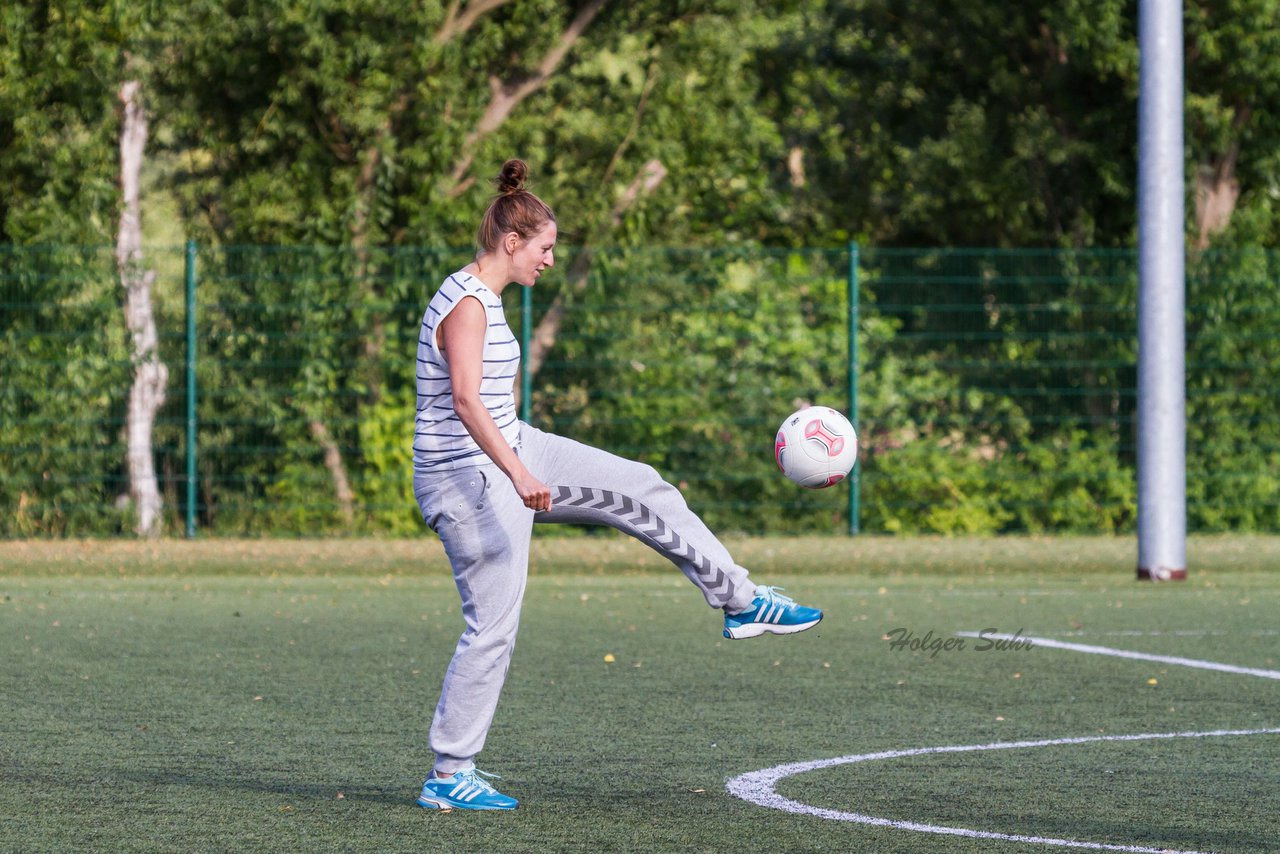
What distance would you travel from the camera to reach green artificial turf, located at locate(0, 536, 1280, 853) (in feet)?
18.8

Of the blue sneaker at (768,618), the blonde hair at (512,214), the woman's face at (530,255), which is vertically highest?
the blonde hair at (512,214)

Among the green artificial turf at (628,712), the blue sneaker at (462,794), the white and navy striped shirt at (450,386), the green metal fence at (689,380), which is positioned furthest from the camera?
the green metal fence at (689,380)

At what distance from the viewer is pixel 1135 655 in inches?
390

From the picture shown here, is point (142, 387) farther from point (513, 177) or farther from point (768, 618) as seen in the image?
point (768, 618)

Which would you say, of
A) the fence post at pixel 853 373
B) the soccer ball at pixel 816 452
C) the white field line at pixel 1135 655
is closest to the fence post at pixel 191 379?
the fence post at pixel 853 373

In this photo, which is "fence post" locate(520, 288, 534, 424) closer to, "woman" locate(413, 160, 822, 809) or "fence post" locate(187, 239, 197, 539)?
"fence post" locate(187, 239, 197, 539)

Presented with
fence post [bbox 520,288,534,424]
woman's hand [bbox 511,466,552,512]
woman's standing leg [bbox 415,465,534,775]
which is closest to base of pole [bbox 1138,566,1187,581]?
fence post [bbox 520,288,534,424]

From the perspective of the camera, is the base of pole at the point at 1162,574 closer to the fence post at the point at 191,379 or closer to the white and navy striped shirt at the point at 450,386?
the fence post at the point at 191,379

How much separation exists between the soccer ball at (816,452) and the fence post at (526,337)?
9.61 meters

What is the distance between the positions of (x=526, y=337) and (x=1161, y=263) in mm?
5641

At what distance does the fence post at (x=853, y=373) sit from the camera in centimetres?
1688

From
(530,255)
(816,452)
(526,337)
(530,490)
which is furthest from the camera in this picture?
(526,337)

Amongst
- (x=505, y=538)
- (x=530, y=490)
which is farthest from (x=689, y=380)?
(x=530, y=490)

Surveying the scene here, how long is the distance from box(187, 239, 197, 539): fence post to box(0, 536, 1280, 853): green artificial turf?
1.88m
